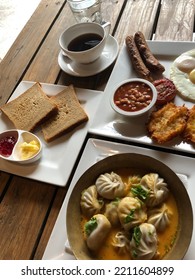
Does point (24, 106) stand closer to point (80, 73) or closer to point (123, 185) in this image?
point (80, 73)

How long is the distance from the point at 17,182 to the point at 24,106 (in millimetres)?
449

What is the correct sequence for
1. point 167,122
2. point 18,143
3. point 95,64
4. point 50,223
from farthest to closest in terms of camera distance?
point 95,64, point 18,143, point 167,122, point 50,223

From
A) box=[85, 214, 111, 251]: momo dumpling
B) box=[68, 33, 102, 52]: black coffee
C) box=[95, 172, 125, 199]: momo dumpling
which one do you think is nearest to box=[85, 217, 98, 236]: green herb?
box=[85, 214, 111, 251]: momo dumpling

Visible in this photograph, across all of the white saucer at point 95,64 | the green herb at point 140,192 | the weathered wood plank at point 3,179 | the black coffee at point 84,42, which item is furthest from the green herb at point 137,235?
the black coffee at point 84,42

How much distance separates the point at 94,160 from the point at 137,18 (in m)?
1.05

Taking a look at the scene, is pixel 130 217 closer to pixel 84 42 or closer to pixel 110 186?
pixel 110 186

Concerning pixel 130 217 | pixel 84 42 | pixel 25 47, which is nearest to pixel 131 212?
pixel 130 217

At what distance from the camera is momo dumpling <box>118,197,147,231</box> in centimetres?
95

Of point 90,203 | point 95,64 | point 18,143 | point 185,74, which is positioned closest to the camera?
point 90,203

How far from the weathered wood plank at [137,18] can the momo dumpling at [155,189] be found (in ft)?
3.29

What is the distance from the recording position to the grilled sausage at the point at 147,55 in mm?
1517

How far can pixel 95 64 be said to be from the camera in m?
1.69

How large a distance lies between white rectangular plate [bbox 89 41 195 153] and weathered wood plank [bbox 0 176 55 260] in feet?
1.19
